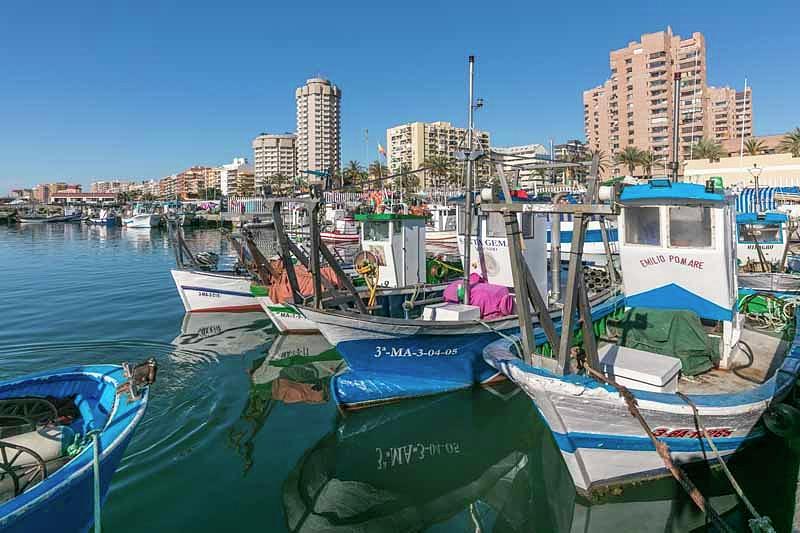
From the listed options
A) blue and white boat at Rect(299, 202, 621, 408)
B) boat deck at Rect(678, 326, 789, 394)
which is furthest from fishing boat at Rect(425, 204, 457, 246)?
boat deck at Rect(678, 326, 789, 394)

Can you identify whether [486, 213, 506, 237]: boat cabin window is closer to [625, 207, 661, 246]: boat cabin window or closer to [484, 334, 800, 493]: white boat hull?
[625, 207, 661, 246]: boat cabin window

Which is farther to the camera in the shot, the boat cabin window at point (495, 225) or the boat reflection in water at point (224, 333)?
the boat reflection in water at point (224, 333)

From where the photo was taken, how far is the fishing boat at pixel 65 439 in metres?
4.98

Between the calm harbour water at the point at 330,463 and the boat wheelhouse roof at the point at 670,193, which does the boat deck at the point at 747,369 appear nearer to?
the calm harbour water at the point at 330,463

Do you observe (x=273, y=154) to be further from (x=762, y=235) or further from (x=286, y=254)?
(x=286, y=254)

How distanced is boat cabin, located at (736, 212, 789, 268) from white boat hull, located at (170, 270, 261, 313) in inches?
835

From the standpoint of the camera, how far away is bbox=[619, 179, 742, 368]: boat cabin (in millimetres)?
7836

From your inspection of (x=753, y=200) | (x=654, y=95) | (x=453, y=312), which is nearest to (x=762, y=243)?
(x=753, y=200)

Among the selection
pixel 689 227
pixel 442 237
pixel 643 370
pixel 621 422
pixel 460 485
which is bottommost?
pixel 460 485

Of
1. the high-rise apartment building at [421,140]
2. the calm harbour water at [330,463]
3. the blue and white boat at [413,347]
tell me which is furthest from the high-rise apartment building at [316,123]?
the blue and white boat at [413,347]

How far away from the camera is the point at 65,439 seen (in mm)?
6523

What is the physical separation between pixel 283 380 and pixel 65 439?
5.86 metres

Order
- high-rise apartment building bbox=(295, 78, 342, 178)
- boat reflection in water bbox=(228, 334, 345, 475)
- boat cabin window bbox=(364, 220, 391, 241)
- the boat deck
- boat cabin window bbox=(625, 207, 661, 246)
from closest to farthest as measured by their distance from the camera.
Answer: the boat deck
boat cabin window bbox=(625, 207, 661, 246)
boat reflection in water bbox=(228, 334, 345, 475)
boat cabin window bbox=(364, 220, 391, 241)
high-rise apartment building bbox=(295, 78, 342, 178)

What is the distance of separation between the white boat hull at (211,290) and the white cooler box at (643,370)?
14.8 metres
